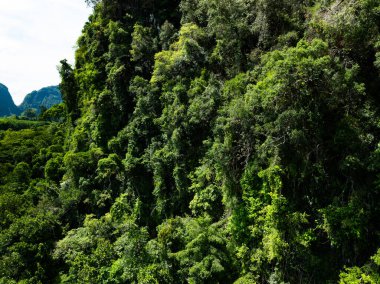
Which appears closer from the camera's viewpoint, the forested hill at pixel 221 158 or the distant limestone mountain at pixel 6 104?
the forested hill at pixel 221 158

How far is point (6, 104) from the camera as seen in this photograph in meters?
167

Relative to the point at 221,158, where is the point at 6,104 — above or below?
above

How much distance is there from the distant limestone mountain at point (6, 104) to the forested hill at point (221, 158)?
148724 millimetres

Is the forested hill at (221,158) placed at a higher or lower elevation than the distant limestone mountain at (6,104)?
lower

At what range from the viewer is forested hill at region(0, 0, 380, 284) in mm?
13156

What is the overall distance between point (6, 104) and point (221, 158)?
581 feet

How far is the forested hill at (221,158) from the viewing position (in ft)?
43.2

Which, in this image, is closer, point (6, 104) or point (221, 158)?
point (221, 158)

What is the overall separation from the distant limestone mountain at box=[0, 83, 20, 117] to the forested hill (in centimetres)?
14872

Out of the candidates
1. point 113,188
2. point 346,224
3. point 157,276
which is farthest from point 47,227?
point 346,224

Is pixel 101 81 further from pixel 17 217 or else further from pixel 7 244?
pixel 7 244

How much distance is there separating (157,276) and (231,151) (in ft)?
21.7

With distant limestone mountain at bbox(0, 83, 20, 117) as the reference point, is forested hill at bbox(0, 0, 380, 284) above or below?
below

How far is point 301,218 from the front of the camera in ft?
42.2
